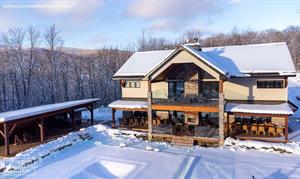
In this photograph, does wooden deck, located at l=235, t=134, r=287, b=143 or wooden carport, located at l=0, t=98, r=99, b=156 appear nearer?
wooden carport, located at l=0, t=98, r=99, b=156

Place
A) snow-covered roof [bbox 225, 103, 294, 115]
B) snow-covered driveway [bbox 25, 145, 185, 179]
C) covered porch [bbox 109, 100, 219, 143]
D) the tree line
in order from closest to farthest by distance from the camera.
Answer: snow-covered driveway [bbox 25, 145, 185, 179] < snow-covered roof [bbox 225, 103, 294, 115] < covered porch [bbox 109, 100, 219, 143] < the tree line

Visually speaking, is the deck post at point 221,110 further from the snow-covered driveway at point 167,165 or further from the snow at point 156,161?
the snow-covered driveway at point 167,165

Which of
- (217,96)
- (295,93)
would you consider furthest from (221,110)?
(295,93)

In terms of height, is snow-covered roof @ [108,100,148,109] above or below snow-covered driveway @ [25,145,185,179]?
above

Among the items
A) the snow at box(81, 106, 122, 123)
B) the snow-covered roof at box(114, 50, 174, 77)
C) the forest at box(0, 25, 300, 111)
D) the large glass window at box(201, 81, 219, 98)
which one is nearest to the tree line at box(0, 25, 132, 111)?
the forest at box(0, 25, 300, 111)

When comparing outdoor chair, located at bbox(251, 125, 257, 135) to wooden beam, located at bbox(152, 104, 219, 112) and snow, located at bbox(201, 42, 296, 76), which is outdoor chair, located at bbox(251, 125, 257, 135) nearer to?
wooden beam, located at bbox(152, 104, 219, 112)

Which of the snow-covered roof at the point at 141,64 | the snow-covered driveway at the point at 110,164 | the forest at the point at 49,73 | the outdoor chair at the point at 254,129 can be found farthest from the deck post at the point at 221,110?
the forest at the point at 49,73

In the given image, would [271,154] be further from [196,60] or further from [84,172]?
[84,172]
